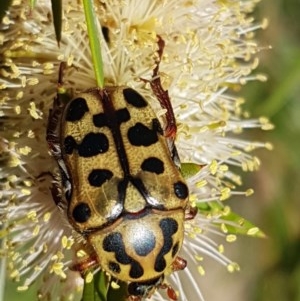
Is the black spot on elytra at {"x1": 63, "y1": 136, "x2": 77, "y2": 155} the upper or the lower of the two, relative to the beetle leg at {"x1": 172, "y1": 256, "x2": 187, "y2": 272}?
upper

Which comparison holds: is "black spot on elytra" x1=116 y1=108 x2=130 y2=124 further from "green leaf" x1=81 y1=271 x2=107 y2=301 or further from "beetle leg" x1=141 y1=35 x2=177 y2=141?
"green leaf" x1=81 y1=271 x2=107 y2=301

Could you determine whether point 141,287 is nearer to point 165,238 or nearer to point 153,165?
point 165,238

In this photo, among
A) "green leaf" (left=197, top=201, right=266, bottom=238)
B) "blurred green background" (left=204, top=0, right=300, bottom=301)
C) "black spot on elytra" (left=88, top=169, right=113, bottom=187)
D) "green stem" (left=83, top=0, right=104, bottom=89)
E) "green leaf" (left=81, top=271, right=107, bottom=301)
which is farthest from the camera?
"blurred green background" (left=204, top=0, right=300, bottom=301)

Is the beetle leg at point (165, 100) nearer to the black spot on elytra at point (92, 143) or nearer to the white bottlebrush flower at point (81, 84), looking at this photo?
the white bottlebrush flower at point (81, 84)

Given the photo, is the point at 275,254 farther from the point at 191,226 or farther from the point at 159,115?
the point at 159,115

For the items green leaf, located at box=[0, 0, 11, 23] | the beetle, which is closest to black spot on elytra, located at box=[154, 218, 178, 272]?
the beetle

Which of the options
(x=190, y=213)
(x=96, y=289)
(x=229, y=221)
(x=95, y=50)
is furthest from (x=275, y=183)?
(x=95, y=50)

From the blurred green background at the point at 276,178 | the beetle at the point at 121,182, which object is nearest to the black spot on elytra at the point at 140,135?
the beetle at the point at 121,182

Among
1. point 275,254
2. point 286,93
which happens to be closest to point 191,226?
point 286,93
